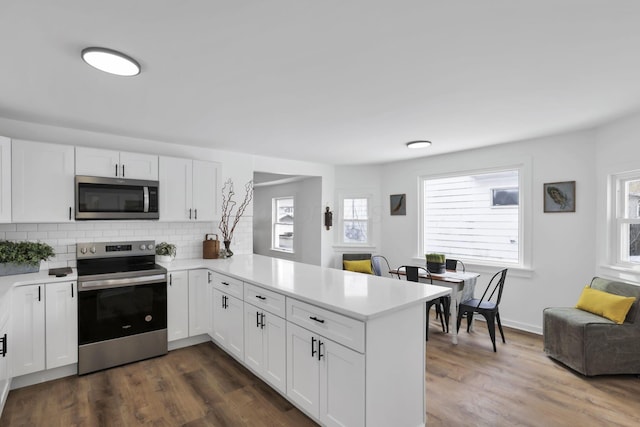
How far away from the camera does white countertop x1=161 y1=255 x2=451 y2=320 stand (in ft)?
6.38

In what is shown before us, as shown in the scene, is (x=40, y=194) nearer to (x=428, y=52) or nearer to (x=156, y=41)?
(x=156, y=41)

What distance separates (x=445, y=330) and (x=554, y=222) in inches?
73.0

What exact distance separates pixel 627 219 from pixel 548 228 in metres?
0.74

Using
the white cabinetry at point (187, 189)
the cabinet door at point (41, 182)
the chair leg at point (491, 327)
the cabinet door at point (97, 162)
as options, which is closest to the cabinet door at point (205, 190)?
the white cabinetry at point (187, 189)

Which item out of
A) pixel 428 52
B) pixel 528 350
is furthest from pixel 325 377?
pixel 528 350

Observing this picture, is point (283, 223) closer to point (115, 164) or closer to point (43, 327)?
point (115, 164)

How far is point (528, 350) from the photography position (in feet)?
11.5

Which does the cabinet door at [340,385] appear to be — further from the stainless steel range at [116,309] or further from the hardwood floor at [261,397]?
the stainless steel range at [116,309]

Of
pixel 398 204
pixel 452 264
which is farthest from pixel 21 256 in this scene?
pixel 398 204

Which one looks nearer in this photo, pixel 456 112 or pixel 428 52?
pixel 428 52

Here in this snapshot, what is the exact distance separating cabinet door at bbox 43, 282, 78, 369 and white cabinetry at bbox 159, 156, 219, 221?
1.13 m

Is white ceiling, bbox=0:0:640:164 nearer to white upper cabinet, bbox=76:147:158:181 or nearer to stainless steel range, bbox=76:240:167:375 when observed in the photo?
white upper cabinet, bbox=76:147:158:181

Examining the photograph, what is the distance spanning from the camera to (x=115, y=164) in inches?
133

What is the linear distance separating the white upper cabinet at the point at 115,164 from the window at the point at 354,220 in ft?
10.9
